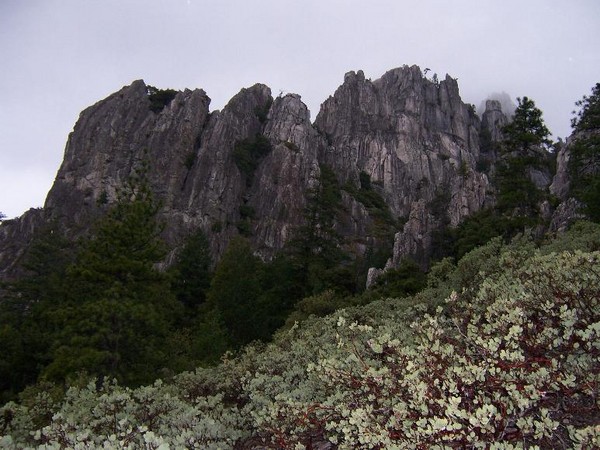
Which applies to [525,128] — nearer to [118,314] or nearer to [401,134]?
[118,314]

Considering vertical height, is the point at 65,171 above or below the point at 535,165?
above

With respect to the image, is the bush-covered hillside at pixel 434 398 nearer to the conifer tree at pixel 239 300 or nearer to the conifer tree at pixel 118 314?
the conifer tree at pixel 118 314

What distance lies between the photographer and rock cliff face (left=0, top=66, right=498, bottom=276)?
7012 centimetres

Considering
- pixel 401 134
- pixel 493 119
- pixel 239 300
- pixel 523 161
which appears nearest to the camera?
pixel 523 161

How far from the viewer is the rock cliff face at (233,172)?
70.1 metres

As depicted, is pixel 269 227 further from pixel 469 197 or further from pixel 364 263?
pixel 469 197

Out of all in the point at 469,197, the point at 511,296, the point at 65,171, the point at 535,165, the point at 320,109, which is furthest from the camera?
the point at 320,109

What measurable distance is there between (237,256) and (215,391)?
98.6ft

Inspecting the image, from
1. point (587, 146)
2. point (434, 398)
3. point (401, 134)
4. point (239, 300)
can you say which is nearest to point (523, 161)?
point (587, 146)

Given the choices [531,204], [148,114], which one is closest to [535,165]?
[531,204]

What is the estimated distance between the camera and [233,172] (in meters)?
78.6

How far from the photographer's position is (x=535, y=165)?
90.0 ft

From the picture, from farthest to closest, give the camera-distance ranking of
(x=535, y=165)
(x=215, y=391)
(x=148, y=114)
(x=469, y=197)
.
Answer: (x=148, y=114)
(x=469, y=197)
(x=535, y=165)
(x=215, y=391)

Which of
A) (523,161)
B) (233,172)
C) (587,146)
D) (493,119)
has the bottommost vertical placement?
(523,161)
